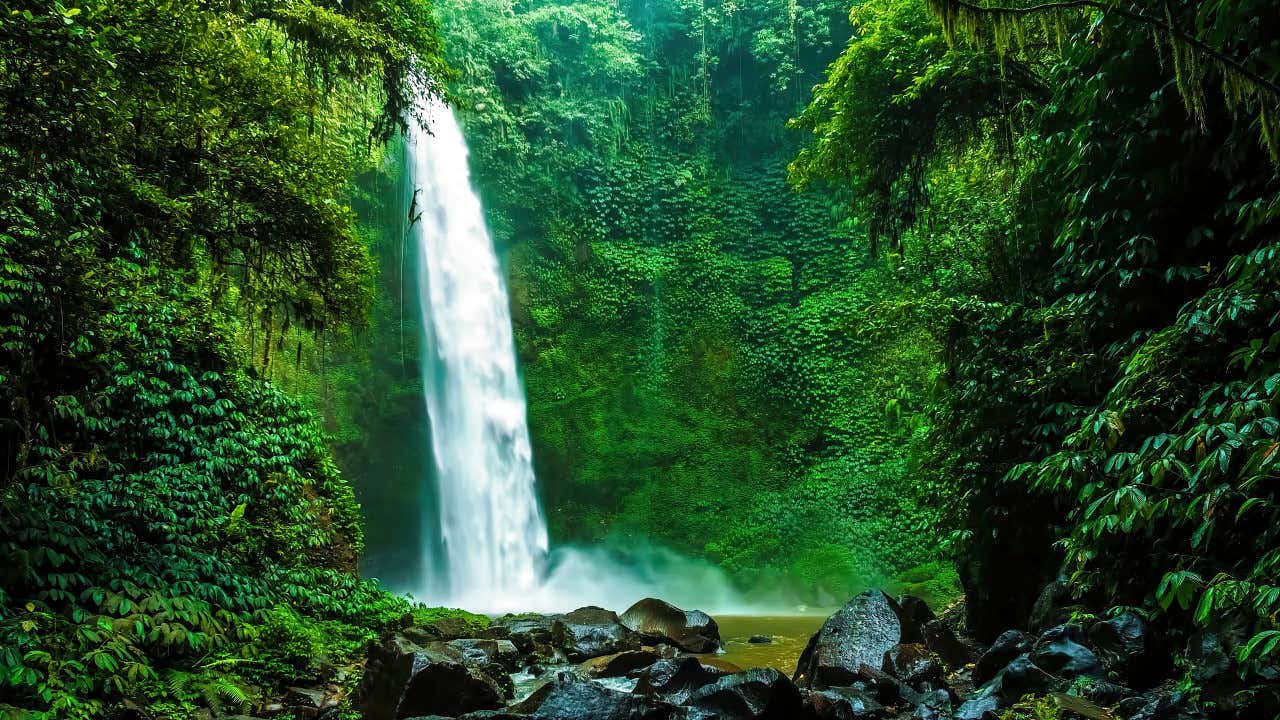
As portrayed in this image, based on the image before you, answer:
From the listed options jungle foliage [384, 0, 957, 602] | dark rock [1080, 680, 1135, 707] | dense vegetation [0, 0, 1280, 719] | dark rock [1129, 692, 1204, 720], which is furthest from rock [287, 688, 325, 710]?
jungle foliage [384, 0, 957, 602]

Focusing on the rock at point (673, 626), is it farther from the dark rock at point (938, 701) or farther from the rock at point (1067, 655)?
the rock at point (1067, 655)

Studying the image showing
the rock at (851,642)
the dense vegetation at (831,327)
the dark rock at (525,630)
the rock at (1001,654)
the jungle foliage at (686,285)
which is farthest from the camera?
the jungle foliage at (686,285)

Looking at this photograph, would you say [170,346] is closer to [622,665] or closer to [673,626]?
[622,665]

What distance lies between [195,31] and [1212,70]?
722 centimetres

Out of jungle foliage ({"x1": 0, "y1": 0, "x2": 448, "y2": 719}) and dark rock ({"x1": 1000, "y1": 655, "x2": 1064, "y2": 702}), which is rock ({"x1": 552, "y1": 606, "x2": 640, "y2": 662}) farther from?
dark rock ({"x1": 1000, "y1": 655, "x2": 1064, "y2": 702})

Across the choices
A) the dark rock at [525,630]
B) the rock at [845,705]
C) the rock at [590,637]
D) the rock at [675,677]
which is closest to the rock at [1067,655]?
the rock at [845,705]

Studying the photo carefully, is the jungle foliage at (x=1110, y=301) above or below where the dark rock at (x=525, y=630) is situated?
above

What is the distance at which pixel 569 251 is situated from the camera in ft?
64.5

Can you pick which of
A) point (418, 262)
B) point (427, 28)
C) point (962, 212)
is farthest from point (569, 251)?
point (962, 212)

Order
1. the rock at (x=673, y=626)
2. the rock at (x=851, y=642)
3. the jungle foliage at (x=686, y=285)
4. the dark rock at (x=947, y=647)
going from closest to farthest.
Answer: the rock at (x=851, y=642)
the dark rock at (x=947, y=647)
the rock at (x=673, y=626)
the jungle foliage at (x=686, y=285)

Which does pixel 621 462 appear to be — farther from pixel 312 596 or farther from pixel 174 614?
pixel 174 614

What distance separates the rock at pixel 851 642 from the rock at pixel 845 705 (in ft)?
1.62

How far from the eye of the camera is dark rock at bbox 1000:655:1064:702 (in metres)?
4.32

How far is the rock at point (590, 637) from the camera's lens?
8.48 m
